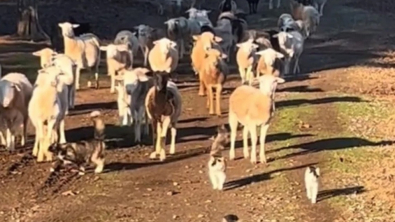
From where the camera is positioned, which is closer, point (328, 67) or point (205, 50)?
point (205, 50)

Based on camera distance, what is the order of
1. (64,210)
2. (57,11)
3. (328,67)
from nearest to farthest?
(64,210), (328,67), (57,11)

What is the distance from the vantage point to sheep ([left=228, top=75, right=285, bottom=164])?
15.3 meters

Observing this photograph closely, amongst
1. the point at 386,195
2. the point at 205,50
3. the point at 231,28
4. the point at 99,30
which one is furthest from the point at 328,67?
the point at 386,195

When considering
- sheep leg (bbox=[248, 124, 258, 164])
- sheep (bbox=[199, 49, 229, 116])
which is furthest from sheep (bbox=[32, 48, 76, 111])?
sheep leg (bbox=[248, 124, 258, 164])

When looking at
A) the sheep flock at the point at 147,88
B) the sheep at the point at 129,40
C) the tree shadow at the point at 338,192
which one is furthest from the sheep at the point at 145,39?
the tree shadow at the point at 338,192

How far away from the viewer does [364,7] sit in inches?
→ 1630

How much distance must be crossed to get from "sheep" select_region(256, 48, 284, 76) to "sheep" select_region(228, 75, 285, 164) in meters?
5.11

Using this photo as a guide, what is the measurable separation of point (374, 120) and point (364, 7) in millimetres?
22931

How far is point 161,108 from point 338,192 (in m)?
3.24

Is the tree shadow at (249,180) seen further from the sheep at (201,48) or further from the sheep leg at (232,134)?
the sheep at (201,48)

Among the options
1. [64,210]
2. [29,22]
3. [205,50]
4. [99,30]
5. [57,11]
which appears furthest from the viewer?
[57,11]

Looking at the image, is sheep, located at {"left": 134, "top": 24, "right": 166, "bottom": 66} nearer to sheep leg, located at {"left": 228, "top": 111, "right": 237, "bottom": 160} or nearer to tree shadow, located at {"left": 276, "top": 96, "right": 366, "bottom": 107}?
tree shadow, located at {"left": 276, "top": 96, "right": 366, "bottom": 107}

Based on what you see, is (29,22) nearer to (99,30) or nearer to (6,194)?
(99,30)

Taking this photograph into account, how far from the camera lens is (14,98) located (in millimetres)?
15914
